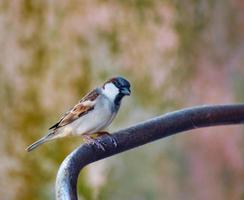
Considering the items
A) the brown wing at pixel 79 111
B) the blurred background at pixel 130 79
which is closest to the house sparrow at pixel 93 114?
the brown wing at pixel 79 111

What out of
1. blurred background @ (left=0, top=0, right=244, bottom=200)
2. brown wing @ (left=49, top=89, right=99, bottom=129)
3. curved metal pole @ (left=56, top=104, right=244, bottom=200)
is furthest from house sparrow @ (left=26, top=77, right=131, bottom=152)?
blurred background @ (left=0, top=0, right=244, bottom=200)

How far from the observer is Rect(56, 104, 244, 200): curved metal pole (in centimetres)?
63

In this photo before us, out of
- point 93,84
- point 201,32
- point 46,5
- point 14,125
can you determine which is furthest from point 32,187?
point 201,32

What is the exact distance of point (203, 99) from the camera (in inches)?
95.2

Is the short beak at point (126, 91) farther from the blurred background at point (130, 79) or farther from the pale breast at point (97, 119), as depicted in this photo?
the blurred background at point (130, 79)

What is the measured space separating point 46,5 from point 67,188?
1778 mm

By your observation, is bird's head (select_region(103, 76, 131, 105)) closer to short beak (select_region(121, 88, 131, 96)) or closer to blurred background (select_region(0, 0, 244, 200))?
short beak (select_region(121, 88, 131, 96))

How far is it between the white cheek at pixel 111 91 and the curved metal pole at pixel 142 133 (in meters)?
0.27

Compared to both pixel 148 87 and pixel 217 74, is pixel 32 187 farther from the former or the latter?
pixel 217 74

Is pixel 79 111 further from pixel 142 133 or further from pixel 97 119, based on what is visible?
pixel 142 133

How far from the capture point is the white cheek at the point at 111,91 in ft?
3.61

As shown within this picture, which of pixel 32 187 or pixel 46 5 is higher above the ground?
pixel 46 5

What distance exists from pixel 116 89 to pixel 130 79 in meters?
1.25

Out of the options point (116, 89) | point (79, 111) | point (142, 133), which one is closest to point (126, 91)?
point (116, 89)
